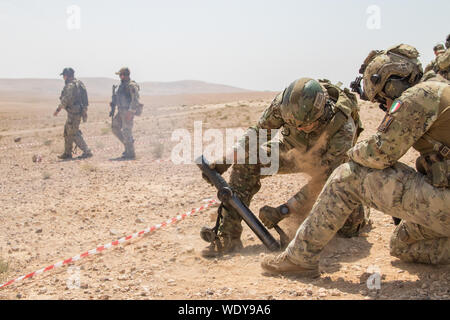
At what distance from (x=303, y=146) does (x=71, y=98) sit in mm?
8845

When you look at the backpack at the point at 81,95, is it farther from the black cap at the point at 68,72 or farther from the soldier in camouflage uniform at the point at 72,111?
the black cap at the point at 68,72

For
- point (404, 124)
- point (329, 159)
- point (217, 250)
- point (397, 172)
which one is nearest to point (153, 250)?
point (217, 250)

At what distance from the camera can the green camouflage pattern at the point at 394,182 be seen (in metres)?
2.98

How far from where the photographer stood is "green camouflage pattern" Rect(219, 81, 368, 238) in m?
4.44

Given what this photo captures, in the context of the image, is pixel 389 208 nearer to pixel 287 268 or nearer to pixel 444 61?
pixel 287 268

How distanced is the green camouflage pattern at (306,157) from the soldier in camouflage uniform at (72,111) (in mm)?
8178

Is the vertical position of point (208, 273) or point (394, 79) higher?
point (394, 79)

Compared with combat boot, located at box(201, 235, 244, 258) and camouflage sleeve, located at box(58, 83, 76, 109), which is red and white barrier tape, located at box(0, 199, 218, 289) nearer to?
combat boot, located at box(201, 235, 244, 258)

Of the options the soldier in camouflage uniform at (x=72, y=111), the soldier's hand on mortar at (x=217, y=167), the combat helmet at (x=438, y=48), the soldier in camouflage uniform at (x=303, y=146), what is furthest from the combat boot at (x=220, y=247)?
the soldier in camouflage uniform at (x=72, y=111)

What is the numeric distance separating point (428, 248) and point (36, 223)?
4435mm

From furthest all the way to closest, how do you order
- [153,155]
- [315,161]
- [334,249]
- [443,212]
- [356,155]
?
[153,155], [315,161], [334,249], [356,155], [443,212]
